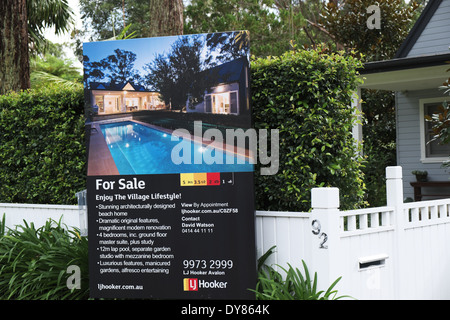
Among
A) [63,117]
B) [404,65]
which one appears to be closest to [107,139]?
[63,117]

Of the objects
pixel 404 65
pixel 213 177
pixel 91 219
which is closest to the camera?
pixel 213 177

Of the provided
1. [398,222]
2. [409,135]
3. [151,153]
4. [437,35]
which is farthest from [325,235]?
[437,35]

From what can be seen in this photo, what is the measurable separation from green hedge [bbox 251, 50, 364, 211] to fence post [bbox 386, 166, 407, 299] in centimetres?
54

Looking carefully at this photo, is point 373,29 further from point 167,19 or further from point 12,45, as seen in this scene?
point 12,45

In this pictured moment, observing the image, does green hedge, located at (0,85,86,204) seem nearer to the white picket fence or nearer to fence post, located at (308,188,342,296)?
the white picket fence

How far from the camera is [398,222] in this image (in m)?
5.80

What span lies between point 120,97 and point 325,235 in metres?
2.44

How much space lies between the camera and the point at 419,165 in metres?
12.3

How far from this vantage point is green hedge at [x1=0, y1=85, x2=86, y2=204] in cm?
758

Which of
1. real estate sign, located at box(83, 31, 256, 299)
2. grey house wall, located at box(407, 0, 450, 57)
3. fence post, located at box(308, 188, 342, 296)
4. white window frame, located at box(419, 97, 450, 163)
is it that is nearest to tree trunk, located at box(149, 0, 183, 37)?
real estate sign, located at box(83, 31, 256, 299)

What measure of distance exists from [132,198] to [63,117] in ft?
8.14

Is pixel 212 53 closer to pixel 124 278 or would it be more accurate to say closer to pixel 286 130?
pixel 286 130
